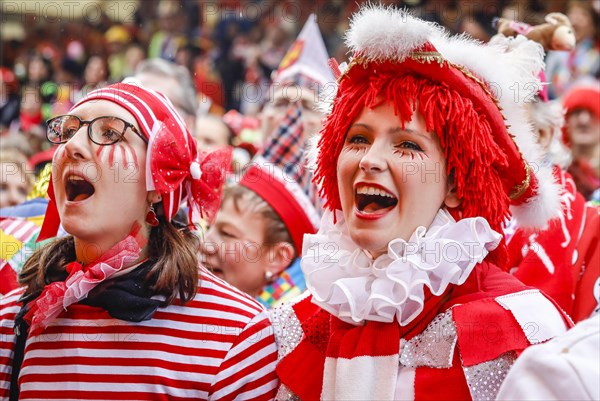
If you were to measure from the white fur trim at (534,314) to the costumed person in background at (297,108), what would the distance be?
165 centimetres

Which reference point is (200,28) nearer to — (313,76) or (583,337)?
(313,76)

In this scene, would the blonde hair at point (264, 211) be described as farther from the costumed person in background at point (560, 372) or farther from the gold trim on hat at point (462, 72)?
the costumed person in background at point (560, 372)

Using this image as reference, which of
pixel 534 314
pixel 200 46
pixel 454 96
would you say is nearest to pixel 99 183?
pixel 454 96

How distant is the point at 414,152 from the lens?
2.01 metres

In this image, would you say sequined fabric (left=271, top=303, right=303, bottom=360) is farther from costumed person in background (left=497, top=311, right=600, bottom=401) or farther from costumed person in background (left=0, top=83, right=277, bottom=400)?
costumed person in background (left=497, top=311, right=600, bottom=401)

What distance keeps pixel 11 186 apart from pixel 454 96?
2.58 meters

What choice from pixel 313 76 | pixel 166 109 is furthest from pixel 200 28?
pixel 166 109

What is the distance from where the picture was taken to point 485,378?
1.89 m

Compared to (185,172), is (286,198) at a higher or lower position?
higher

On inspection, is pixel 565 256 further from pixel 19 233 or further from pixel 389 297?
pixel 19 233

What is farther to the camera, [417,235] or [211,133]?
[211,133]

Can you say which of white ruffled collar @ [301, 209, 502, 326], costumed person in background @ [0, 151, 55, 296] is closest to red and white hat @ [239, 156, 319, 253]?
costumed person in background @ [0, 151, 55, 296]

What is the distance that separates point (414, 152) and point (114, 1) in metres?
11.2

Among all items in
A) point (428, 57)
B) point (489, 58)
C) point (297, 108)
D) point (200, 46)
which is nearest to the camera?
point (428, 57)
